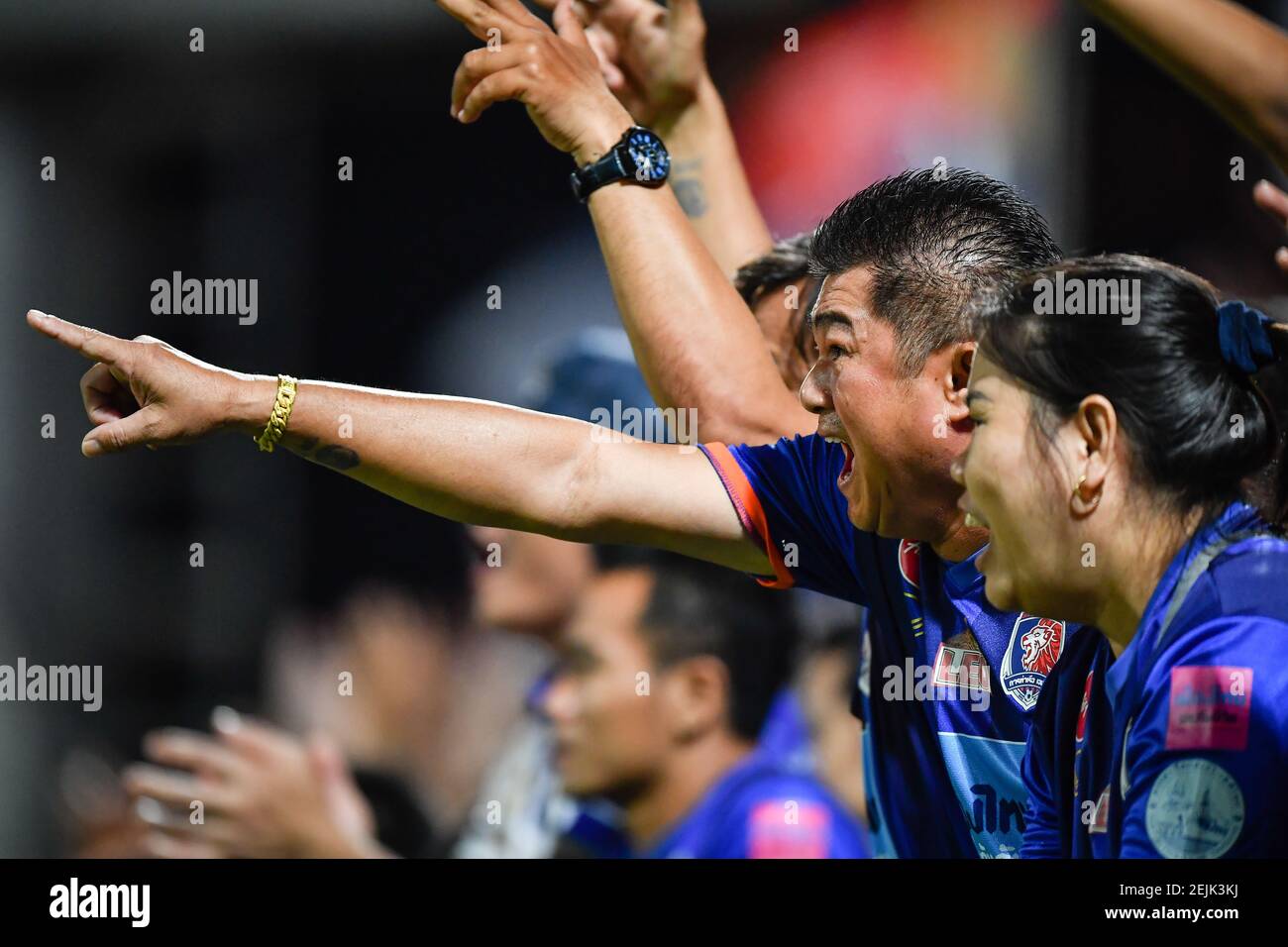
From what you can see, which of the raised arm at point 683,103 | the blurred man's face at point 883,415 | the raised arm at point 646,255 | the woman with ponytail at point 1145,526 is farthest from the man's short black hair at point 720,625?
the woman with ponytail at point 1145,526

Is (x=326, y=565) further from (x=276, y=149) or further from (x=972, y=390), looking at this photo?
(x=972, y=390)

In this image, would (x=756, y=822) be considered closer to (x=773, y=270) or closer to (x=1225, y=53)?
(x=773, y=270)

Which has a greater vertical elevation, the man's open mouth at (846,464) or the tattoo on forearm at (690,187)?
the tattoo on forearm at (690,187)

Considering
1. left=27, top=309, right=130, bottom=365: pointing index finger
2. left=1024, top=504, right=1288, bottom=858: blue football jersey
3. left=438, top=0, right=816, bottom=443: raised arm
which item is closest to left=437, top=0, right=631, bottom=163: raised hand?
left=438, top=0, right=816, bottom=443: raised arm

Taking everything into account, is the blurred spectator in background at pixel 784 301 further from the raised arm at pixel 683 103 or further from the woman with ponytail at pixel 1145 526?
the woman with ponytail at pixel 1145 526

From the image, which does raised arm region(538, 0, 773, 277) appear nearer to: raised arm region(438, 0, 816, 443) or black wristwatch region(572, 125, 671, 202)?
raised arm region(438, 0, 816, 443)

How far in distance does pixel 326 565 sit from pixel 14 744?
1.07 metres

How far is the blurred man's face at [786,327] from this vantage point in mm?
2656

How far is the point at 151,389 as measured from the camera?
1854 millimetres

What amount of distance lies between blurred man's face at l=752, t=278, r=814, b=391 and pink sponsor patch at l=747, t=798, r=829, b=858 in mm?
1122

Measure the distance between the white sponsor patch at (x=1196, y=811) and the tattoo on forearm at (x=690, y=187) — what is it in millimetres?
1702

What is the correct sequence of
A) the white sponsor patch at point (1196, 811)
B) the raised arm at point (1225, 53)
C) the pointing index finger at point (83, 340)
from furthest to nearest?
the pointing index finger at point (83, 340)
the raised arm at point (1225, 53)
the white sponsor patch at point (1196, 811)

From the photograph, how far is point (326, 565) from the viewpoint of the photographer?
174 inches
